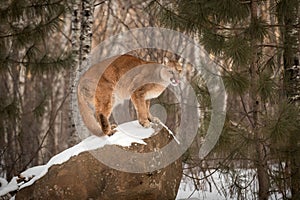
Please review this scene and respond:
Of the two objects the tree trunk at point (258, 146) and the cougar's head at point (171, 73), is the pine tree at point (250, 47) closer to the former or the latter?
the tree trunk at point (258, 146)

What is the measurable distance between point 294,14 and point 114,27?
1024 centimetres

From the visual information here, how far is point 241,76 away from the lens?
15.1ft

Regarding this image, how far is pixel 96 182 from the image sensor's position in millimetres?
4516

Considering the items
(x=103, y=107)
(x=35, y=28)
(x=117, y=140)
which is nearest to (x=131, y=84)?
(x=103, y=107)

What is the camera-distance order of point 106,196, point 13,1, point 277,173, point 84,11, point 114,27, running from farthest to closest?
1. point 114,27
2. point 84,11
3. point 13,1
4. point 277,173
5. point 106,196

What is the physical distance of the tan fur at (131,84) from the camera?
444cm

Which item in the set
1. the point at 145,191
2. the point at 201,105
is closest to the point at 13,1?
the point at 201,105

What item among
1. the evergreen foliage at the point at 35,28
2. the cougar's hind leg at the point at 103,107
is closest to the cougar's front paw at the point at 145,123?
the cougar's hind leg at the point at 103,107

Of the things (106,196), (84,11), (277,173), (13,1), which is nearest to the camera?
(106,196)

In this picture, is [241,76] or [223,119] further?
[223,119]

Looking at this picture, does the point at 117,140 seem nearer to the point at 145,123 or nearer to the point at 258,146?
the point at 145,123

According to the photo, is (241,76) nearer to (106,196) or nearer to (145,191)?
(145,191)

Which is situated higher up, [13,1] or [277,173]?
[13,1]

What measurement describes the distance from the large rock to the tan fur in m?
0.36
